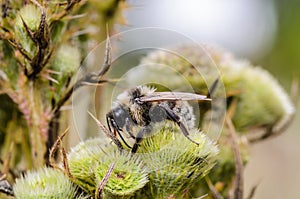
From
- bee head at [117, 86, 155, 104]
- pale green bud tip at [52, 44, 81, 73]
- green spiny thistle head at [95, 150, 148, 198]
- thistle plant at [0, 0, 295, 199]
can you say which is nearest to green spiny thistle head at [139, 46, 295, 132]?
thistle plant at [0, 0, 295, 199]

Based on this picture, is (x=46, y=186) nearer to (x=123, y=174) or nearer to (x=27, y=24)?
(x=123, y=174)

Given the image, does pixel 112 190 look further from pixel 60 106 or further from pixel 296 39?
pixel 296 39

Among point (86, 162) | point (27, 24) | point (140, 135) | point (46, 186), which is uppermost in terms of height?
point (27, 24)

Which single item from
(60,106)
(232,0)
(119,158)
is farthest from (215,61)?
(232,0)

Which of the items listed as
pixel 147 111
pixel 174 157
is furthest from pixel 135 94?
pixel 174 157

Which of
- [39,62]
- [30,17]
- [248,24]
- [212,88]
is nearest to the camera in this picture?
[30,17]

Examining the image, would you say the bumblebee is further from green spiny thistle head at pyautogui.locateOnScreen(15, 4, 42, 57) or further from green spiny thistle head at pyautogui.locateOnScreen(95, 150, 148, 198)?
green spiny thistle head at pyautogui.locateOnScreen(15, 4, 42, 57)

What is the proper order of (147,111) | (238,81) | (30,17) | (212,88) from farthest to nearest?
(238,81) < (212,88) < (30,17) < (147,111)
